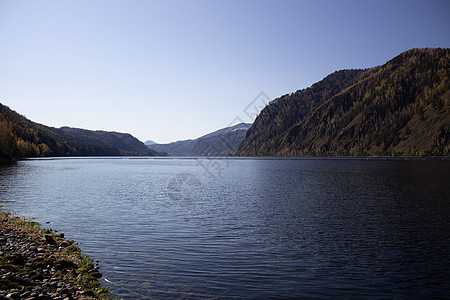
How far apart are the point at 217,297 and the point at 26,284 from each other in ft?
30.6

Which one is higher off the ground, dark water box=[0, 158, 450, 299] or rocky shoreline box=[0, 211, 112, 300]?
rocky shoreline box=[0, 211, 112, 300]

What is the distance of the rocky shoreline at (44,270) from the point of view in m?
13.1

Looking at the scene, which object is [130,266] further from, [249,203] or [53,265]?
[249,203]

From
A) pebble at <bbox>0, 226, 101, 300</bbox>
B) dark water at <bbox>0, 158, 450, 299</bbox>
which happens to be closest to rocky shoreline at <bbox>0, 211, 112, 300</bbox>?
pebble at <bbox>0, 226, 101, 300</bbox>

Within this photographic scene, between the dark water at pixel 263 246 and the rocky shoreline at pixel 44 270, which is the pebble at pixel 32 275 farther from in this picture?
the dark water at pixel 263 246

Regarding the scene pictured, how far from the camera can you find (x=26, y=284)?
13672 millimetres

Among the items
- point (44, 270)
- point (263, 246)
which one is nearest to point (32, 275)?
point (44, 270)

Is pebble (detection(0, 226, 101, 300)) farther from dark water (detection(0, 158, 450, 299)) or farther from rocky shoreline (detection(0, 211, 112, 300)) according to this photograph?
dark water (detection(0, 158, 450, 299))

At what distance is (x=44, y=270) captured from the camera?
1579cm

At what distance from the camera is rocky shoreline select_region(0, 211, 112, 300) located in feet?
43.1

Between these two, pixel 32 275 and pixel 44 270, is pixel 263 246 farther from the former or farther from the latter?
pixel 32 275

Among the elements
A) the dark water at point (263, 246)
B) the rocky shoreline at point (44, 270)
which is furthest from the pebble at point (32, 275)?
the dark water at point (263, 246)

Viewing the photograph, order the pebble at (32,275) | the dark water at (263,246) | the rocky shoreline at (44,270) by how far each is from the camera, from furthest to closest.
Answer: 1. the dark water at (263,246)
2. the rocky shoreline at (44,270)
3. the pebble at (32,275)

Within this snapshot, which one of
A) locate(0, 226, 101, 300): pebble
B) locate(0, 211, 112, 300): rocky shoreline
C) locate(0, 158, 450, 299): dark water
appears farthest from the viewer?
locate(0, 158, 450, 299): dark water
